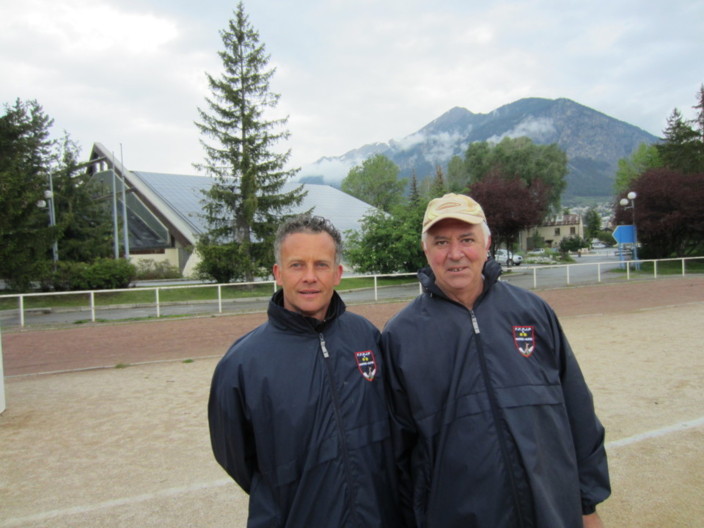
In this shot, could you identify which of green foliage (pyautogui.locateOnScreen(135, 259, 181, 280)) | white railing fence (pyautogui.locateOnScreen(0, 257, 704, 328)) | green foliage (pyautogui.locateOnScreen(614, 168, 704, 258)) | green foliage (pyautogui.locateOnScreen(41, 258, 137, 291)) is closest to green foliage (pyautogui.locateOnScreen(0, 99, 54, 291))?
white railing fence (pyautogui.locateOnScreen(0, 257, 704, 328))

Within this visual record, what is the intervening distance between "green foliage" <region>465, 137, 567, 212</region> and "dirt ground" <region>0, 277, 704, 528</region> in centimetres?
4657

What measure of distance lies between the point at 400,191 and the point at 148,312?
62.4m

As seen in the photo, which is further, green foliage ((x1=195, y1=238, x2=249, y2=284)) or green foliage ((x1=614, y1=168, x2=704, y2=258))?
green foliage ((x1=614, y1=168, x2=704, y2=258))

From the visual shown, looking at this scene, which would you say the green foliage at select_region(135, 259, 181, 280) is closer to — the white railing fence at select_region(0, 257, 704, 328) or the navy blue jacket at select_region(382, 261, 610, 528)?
the white railing fence at select_region(0, 257, 704, 328)

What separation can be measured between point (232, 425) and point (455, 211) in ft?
4.12

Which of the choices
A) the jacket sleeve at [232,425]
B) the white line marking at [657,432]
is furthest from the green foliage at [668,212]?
the jacket sleeve at [232,425]

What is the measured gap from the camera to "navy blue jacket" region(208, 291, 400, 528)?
1870 mm

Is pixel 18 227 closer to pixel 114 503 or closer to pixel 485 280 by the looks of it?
pixel 114 503

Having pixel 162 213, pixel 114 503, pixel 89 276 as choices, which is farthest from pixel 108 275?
pixel 114 503

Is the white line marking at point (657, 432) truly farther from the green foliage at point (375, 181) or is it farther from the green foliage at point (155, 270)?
the green foliage at point (375, 181)

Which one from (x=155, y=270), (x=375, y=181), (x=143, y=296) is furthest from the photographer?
(x=375, y=181)

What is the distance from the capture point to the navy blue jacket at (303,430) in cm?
187

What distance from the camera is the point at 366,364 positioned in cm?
206

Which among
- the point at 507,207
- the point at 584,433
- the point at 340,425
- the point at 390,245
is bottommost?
the point at 584,433
